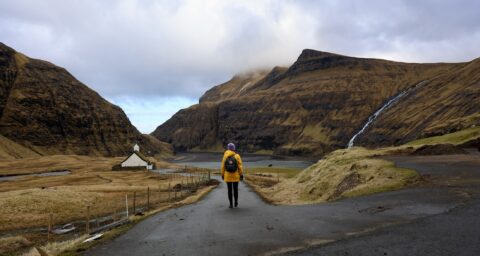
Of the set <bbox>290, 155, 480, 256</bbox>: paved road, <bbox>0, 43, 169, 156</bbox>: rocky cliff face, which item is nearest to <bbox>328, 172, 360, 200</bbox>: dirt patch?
<bbox>290, 155, 480, 256</bbox>: paved road

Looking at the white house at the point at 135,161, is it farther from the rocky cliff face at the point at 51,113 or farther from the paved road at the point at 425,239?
the paved road at the point at 425,239

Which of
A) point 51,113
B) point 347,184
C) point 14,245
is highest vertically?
point 51,113

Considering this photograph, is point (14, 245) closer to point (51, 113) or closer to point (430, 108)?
point (51, 113)

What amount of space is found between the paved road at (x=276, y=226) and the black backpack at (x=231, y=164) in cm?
165

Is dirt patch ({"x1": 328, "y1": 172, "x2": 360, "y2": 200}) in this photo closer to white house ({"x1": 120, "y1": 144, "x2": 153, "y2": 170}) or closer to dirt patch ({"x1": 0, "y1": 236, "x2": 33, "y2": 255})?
dirt patch ({"x1": 0, "y1": 236, "x2": 33, "y2": 255})

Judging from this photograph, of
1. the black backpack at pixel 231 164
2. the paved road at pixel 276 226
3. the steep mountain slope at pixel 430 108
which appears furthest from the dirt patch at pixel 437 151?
the steep mountain slope at pixel 430 108

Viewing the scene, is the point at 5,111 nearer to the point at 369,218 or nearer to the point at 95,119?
the point at 95,119

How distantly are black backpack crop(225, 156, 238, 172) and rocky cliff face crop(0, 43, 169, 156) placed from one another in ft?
497

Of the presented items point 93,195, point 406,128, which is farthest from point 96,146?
point 93,195

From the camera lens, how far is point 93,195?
42.6m

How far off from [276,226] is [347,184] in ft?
46.2

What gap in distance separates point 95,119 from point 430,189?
6926 inches

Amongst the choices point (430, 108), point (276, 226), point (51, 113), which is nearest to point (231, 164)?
point (276, 226)

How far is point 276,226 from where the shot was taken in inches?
529
